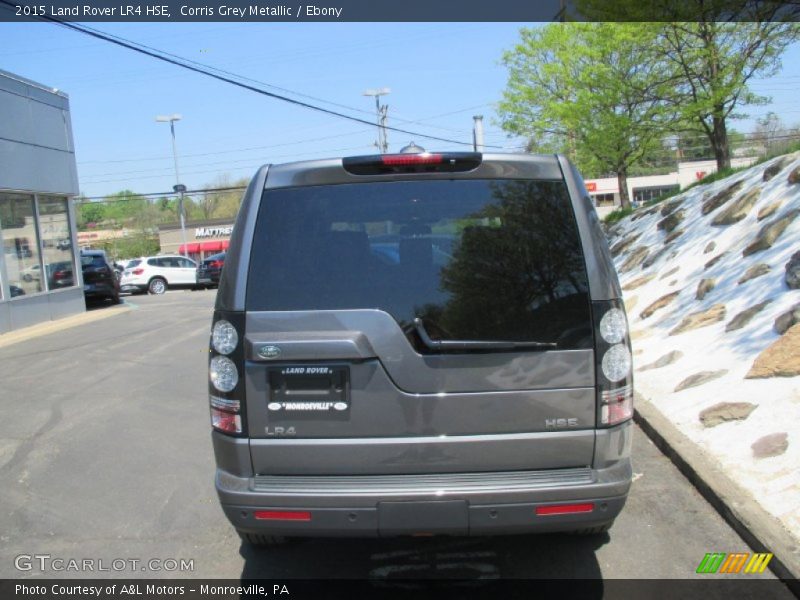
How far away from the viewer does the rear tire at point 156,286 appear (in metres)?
28.0

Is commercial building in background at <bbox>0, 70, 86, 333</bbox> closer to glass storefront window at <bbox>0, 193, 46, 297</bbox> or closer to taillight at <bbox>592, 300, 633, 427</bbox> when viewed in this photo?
glass storefront window at <bbox>0, 193, 46, 297</bbox>

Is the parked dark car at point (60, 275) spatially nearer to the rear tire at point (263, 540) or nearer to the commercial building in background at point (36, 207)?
the commercial building in background at point (36, 207)

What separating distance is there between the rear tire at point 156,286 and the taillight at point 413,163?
26.7 metres

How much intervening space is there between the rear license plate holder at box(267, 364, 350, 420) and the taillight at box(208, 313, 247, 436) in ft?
0.48

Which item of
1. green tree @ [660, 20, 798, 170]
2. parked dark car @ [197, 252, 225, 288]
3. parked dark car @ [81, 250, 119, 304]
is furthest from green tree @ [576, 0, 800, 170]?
parked dark car @ [197, 252, 225, 288]

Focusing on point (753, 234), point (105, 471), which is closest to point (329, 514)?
point (105, 471)

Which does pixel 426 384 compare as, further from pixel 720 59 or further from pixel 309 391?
pixel 720 59

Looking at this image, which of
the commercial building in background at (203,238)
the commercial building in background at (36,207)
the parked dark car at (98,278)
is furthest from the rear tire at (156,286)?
the commercial building in background at (203,238)

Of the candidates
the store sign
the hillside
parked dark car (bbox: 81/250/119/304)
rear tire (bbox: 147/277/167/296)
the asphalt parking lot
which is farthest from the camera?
the store sign

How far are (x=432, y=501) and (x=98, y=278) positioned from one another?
63.1 feet

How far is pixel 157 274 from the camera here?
28016 mm

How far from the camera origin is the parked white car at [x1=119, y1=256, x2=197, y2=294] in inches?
1091

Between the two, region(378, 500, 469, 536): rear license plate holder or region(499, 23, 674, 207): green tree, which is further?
region(499, 23, 674, 207): green tree

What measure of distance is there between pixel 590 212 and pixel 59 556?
3504mm
